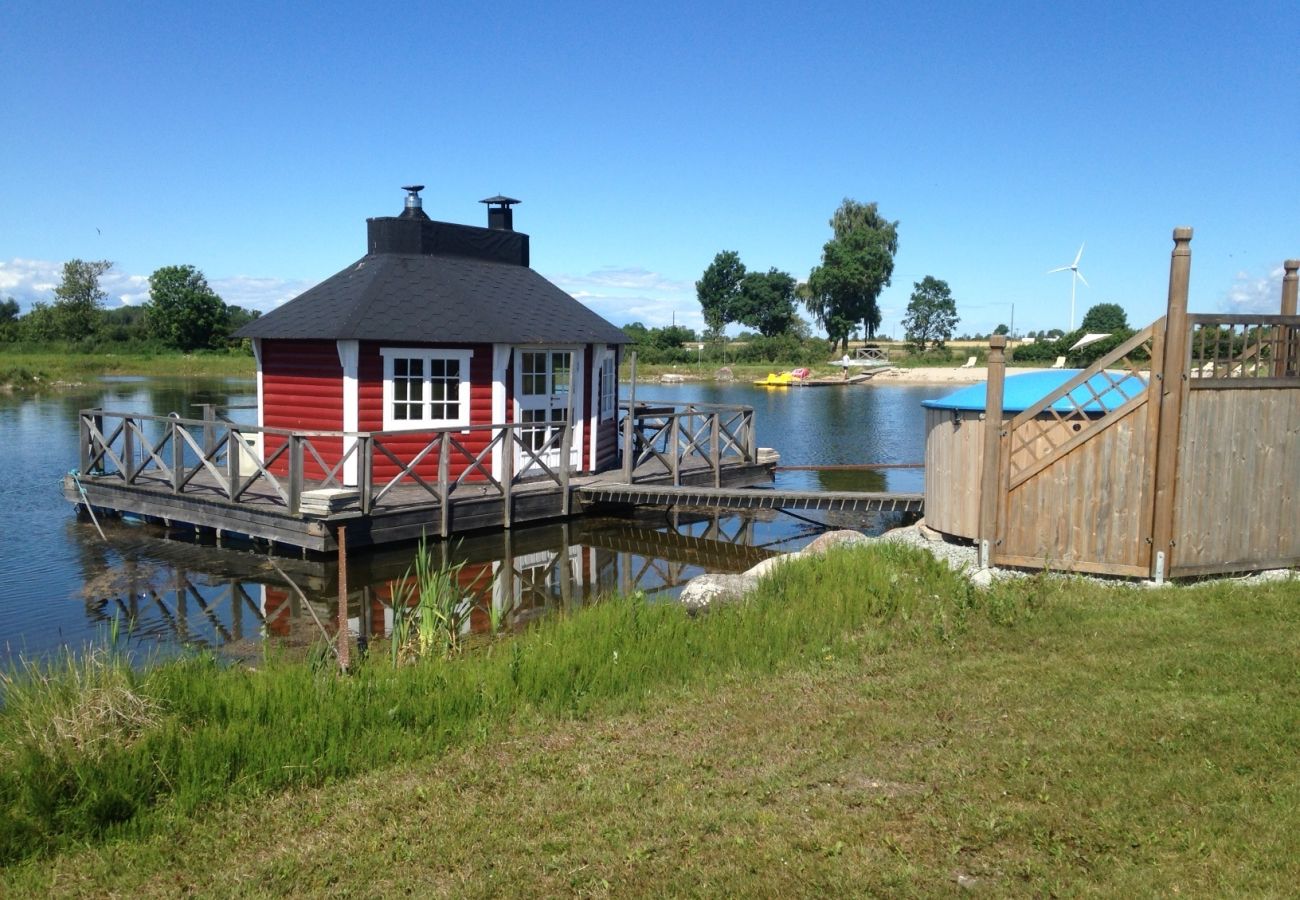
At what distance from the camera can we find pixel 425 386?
46.6ft

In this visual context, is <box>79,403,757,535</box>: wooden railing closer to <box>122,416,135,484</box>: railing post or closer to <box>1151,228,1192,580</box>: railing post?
<box>122,416,135,484</box>: railing post

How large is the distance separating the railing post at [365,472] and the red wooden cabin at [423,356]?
0.88 m

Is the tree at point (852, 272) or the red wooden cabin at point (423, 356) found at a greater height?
the tree at point (852, 272)

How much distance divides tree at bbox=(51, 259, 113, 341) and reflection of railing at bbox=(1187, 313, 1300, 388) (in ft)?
233

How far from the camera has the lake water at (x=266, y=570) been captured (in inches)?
382

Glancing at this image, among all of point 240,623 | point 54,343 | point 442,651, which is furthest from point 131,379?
point 442,651

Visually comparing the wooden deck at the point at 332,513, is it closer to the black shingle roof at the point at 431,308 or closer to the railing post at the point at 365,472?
the railing post at the point at 365,472

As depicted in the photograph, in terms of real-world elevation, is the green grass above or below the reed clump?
above

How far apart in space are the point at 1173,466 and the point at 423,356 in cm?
952

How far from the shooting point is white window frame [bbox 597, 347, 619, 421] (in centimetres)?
1642

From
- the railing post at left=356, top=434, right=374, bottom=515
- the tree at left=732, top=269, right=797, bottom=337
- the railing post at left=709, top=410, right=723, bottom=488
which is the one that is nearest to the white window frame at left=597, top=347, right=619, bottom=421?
the railing post at left=709, top=410, right=723, bottom=488

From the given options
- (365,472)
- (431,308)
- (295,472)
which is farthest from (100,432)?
(365,472)

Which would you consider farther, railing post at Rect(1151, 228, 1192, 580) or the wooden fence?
the wooden fence

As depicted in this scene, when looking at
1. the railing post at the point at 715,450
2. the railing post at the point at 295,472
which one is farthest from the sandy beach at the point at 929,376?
the railing post at the point at 295,472
